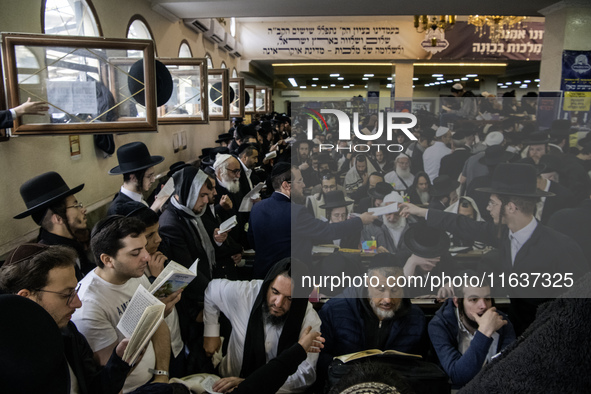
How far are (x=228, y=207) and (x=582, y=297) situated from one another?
14.6ft

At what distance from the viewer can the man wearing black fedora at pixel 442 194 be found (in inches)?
87.8

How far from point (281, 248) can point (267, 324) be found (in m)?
1.11

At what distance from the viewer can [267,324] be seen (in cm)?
261

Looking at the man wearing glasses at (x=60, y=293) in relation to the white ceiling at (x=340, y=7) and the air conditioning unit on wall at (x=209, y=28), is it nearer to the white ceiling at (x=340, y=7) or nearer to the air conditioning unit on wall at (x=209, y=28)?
the white ceiling at (x=340, y=7)

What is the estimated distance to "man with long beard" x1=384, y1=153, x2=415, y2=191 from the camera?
9.12 ft

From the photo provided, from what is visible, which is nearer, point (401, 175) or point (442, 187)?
point (442, 187)

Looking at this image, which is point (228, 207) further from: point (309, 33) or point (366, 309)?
point (309, 33)

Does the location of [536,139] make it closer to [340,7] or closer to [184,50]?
[340,7]

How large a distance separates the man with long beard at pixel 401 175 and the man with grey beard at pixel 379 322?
1.51 feet

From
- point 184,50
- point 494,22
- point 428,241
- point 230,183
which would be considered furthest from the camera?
point 494,22

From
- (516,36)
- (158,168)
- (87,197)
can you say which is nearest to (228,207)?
(87,197)

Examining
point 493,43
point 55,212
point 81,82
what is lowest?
point 55,212

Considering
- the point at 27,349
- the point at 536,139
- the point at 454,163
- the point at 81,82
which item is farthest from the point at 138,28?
the point at 27,349

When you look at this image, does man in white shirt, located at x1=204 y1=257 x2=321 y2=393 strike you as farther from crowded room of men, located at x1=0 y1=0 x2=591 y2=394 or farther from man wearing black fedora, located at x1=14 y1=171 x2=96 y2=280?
man wearing black fedora, located at x1=14 y1=171 x2=96 y2=280
